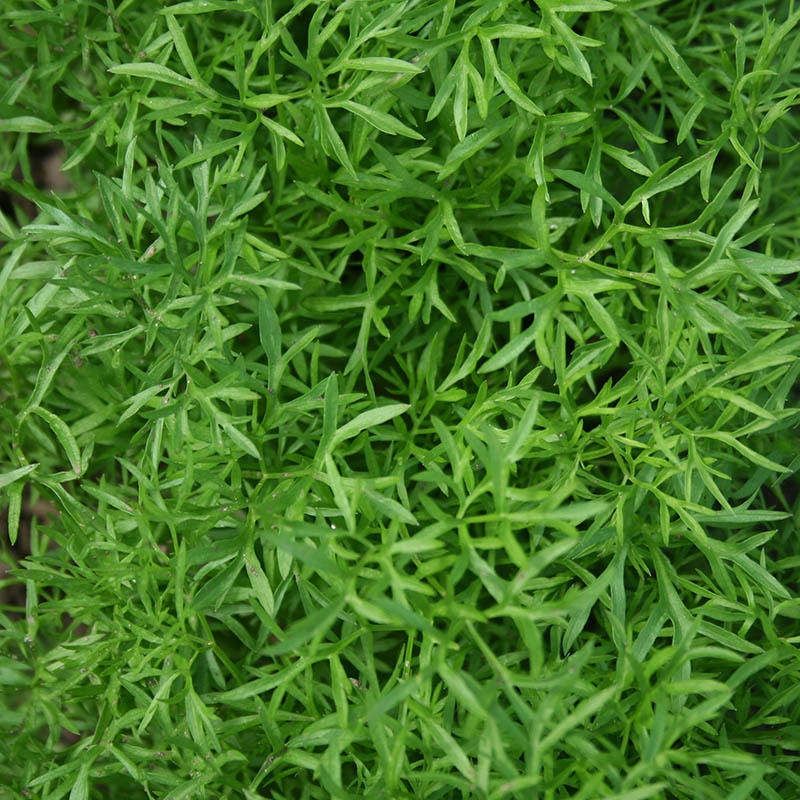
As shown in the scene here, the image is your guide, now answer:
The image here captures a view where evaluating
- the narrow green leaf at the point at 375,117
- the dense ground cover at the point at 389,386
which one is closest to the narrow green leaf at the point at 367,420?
the dense ground cover at the point at 389,386

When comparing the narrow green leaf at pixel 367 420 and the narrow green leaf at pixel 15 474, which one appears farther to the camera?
the narrow green leaf at pixel 15 474

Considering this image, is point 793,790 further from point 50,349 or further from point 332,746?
point 50,349

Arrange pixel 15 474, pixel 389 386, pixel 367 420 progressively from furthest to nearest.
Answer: pixel 389 386, pixel 15 474, pixel 367 420

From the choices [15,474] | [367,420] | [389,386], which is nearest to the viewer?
[367,420]

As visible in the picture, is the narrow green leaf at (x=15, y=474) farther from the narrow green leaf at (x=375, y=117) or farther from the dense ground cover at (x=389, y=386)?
the narrow green leaf at (x=375, y=117)

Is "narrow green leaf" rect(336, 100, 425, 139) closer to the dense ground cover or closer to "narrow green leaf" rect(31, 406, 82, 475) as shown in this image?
the dense ground cover

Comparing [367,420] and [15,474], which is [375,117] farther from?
[15,474]

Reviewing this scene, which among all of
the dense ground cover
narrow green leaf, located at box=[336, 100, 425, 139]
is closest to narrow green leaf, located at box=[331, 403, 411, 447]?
the dense ground cover

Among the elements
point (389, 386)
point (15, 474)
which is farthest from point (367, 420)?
point (15, 474)

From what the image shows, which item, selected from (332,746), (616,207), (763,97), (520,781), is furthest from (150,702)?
(763,97)
